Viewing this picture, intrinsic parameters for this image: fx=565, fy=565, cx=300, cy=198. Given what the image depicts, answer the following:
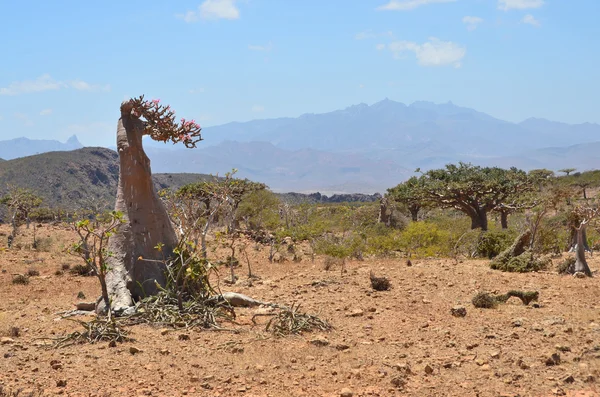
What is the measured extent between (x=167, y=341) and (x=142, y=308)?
133 cm

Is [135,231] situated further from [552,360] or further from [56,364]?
[552,360]

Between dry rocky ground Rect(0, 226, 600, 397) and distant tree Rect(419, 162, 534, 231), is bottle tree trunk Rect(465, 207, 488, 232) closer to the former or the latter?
distant tree Rect(419, 162, 534, 231)

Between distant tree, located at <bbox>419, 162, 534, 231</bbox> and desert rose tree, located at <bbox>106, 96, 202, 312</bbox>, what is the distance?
56.4 ft

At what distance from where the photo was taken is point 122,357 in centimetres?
739

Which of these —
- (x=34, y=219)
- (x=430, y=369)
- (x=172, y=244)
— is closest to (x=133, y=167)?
(x=172, y=244)

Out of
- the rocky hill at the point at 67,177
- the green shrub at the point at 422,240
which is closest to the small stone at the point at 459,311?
the green shrub at the point at 422,240

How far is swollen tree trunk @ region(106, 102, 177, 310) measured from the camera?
32.0 feet

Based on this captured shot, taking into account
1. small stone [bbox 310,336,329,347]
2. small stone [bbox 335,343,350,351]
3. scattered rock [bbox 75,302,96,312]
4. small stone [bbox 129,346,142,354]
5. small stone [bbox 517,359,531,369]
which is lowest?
small stone [bbox 517,359,531,369]

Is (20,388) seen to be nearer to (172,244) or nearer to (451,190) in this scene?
(172,244)

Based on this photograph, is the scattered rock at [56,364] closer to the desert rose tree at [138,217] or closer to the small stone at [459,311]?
the desert rose tree at [138,217]

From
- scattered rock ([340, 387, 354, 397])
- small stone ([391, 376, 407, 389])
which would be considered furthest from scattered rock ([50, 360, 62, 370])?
small stone ([391, 376, 407, 389])

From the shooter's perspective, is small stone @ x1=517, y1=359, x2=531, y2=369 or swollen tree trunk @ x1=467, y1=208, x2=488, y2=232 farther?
swollen tree trunk @ x1=467, y1=208, x2=488, y2=232

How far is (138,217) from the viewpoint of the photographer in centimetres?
1012

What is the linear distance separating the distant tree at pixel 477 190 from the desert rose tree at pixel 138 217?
17.2 metres
